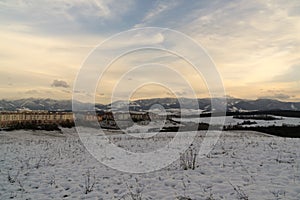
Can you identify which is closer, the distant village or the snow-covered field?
the snow-covered field

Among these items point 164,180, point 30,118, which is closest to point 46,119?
point 30,118

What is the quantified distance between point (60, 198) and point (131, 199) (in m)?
2.13

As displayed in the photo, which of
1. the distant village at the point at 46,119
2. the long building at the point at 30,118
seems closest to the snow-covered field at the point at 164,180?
the distant village at the point at 46,119

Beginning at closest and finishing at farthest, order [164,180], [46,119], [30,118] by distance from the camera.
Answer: [164,180], [30,118], [46,119]

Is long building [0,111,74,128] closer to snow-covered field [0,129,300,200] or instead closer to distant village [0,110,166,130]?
distant village [0,110,166,130]

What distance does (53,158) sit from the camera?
14820 mm

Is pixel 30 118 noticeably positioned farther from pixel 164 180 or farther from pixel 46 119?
pixel 164 180

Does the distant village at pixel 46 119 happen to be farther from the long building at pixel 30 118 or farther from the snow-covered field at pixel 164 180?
the snow-covered field at pixel 164 180

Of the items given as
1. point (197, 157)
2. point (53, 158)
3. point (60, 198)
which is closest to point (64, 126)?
point (53, 158)

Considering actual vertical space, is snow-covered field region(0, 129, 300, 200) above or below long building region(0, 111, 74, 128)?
below

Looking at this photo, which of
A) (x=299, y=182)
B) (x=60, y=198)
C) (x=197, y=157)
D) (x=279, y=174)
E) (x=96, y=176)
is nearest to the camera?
(x=60, y=198)

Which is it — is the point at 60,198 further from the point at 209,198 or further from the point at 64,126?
the point at 64,126

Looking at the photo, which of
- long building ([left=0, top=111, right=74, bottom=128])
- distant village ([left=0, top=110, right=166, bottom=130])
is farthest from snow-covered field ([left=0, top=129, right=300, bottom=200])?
long building ([left=0, top=111, right=74, bottom=128])

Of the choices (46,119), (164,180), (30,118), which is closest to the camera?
(164,180)
